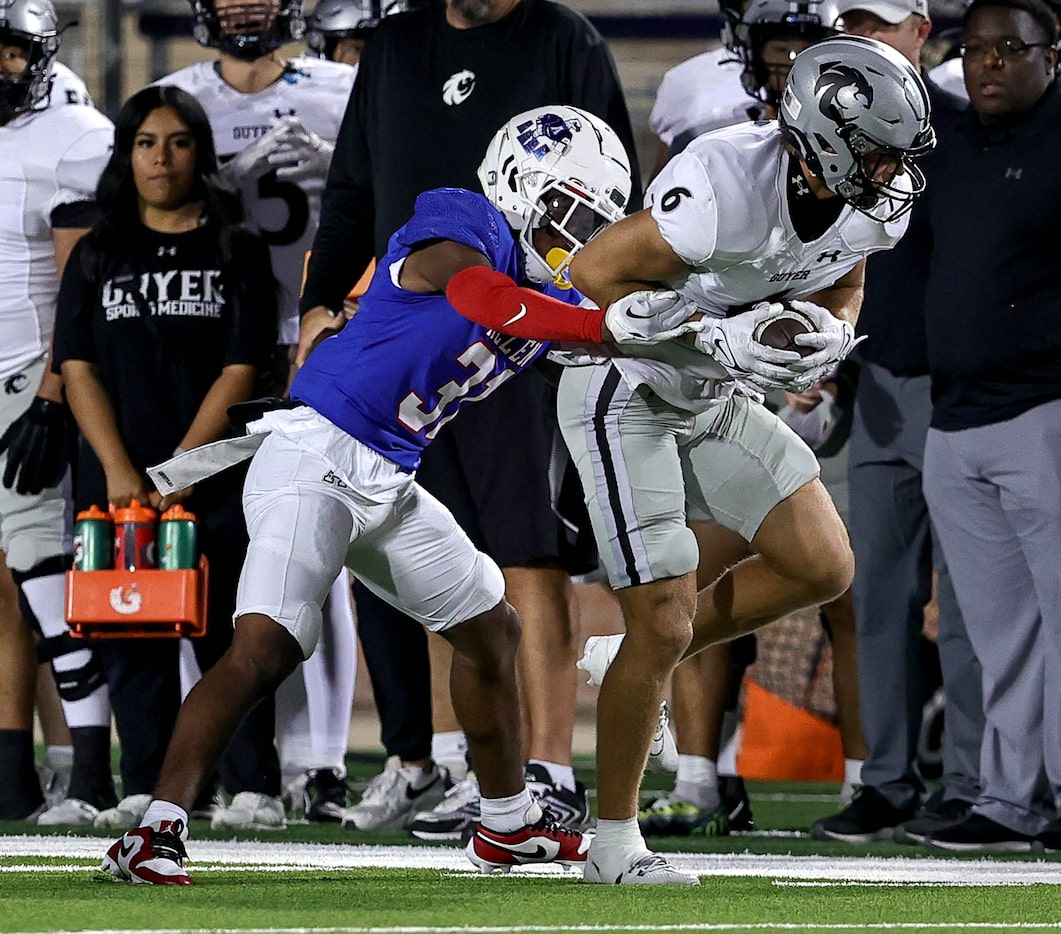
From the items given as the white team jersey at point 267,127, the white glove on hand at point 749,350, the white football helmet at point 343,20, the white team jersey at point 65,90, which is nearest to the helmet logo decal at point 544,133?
the white glove on hand at point 749,350

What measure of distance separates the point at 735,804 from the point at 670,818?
0.31 metres

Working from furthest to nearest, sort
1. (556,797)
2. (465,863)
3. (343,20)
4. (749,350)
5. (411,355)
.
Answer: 1. (343,20)
2. (556,797)
3. (465,863)
4. (411,355)
5. (749,350)

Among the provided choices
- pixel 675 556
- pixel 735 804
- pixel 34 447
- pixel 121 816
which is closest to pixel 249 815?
pixel 121 816

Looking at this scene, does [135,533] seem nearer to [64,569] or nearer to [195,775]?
[64,569]

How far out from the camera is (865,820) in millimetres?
5406

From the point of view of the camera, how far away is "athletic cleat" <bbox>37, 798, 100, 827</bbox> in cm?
543

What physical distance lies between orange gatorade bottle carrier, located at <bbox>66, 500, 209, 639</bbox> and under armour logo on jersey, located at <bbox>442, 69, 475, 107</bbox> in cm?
131

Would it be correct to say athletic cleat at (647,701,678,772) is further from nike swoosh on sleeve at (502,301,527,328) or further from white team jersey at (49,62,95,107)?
white team jersey at (49,62,95,107)

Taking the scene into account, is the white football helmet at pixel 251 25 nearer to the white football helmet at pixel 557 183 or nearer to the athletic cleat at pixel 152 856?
the white football helmet at pixel 557 183

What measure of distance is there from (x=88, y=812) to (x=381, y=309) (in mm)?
1991

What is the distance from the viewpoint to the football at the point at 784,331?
375cm

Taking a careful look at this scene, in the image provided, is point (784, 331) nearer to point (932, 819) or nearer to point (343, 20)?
point (932, 819)

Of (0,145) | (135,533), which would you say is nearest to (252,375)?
(135,533)

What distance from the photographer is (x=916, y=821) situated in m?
5.27
